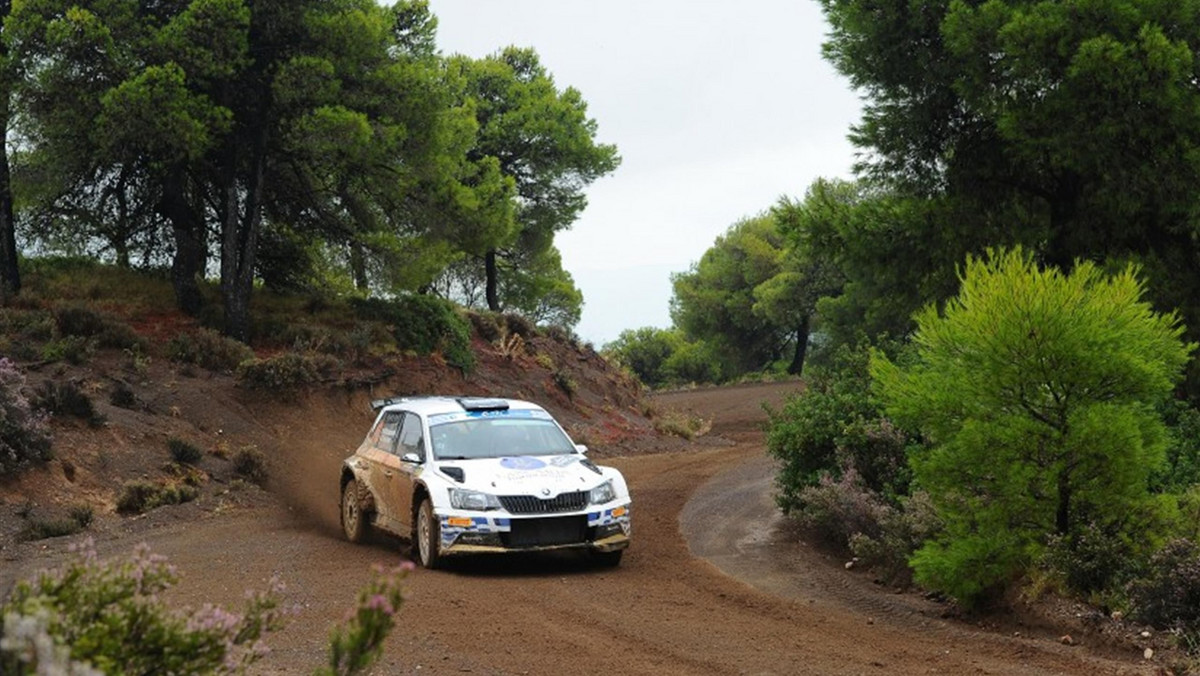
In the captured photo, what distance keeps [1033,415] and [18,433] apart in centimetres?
1495

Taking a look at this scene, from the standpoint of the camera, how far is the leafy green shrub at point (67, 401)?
20.5m

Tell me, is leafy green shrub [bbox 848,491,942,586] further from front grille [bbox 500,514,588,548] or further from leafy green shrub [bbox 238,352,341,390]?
leafy green shrub [bbox 238,352,341,390]

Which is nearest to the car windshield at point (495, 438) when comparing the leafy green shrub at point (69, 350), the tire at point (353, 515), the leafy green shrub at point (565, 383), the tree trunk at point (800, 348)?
the tire at point (353, 515)

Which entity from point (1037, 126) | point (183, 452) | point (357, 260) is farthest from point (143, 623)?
point (357, 260)

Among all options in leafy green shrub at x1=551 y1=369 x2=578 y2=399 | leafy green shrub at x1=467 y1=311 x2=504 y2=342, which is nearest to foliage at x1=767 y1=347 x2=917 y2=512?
leafy green shrub at x1=551 y1=369 x2=578 y2=399

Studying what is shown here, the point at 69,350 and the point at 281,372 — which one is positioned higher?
the point at 69,350

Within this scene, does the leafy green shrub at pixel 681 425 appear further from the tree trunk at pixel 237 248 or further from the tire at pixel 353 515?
the tire at pixel 353 515

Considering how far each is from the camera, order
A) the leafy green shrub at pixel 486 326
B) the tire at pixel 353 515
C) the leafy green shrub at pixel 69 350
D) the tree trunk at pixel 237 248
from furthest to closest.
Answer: the leafy green shrub at pixel 486 326
the tree trunk at pixel 237 248
the leafy green shrub at pixel 69 350
the tire at pixel 353 515

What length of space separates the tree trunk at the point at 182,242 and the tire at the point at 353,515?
14454 mm

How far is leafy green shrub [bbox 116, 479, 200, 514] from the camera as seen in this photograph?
18344mm

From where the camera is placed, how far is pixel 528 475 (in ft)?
42.0

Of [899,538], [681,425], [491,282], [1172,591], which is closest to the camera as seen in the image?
[1172,591]

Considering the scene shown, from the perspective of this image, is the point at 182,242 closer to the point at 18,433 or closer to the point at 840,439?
the point at 18,433

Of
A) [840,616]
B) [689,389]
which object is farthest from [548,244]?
[840,616]
